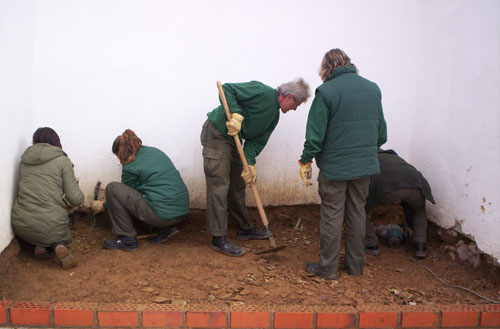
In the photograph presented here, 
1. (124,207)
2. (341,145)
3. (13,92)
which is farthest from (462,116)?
(13,92)

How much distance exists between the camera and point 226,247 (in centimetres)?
394

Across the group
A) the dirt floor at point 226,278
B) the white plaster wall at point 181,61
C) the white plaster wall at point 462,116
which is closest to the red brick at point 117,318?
the dirt floor at point 226,278

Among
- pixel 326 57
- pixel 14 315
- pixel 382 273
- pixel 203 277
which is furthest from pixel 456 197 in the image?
pixel 14 315

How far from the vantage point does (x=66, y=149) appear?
4344 millimetres

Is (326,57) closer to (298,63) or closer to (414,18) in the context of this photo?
(298,63)

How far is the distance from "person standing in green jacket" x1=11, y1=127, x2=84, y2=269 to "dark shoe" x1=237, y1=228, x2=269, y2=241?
156 centimetres

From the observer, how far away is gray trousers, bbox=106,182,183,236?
13.0 ft

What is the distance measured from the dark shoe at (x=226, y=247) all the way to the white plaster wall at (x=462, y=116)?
1973 mm

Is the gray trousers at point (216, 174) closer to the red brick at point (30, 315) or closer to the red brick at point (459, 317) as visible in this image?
the red brick at point (30, 315)

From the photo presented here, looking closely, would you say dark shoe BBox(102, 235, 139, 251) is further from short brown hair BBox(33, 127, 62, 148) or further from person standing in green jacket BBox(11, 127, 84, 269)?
short brown hair BBox(33, 127, 62, 148)

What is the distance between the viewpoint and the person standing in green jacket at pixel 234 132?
3756mm

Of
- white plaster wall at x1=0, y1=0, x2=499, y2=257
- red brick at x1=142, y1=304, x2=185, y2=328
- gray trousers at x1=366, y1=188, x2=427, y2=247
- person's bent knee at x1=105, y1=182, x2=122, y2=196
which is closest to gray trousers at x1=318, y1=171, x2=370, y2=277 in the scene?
gray trousers at x1=366, y1=188, x2=427, y2=247

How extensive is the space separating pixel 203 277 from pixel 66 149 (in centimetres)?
197

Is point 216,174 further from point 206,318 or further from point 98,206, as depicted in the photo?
A: point 206,318
